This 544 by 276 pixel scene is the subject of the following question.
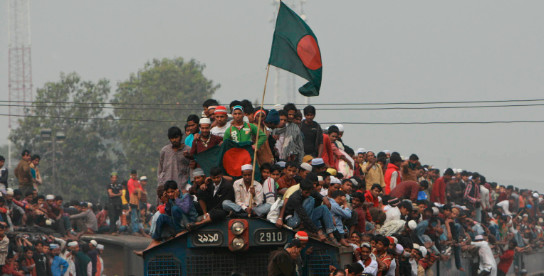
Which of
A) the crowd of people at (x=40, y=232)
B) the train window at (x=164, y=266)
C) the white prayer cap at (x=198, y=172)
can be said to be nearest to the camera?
the train window at (x=164, y=266)

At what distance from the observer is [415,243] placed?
17.4 metres

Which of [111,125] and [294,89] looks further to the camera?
[294,89]

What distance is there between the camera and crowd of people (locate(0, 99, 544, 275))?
12.0 meters

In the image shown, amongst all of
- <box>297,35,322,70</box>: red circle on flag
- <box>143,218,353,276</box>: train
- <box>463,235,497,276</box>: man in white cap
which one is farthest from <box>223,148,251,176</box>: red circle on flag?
<box>463,235,497,276</box>: man in white cap

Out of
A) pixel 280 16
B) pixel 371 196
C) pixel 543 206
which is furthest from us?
pixel 543 206

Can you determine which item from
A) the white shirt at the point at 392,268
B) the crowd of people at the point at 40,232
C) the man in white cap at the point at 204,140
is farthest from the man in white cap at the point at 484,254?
the man in white cap at the point at 204,140

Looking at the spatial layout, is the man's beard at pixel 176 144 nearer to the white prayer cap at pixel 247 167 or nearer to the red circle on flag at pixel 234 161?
the red circle on flag at pixel 234 161

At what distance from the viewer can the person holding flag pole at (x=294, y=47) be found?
14.4 m

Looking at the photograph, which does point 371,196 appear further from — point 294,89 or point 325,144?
point 294,89

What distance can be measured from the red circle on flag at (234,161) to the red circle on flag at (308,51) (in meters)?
2.39

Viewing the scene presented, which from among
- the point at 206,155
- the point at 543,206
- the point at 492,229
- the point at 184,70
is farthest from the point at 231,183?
the point at 184,70

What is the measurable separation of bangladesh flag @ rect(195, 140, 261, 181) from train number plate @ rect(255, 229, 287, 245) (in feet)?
3.49

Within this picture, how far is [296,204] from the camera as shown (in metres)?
11.9

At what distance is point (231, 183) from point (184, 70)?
218 feet
